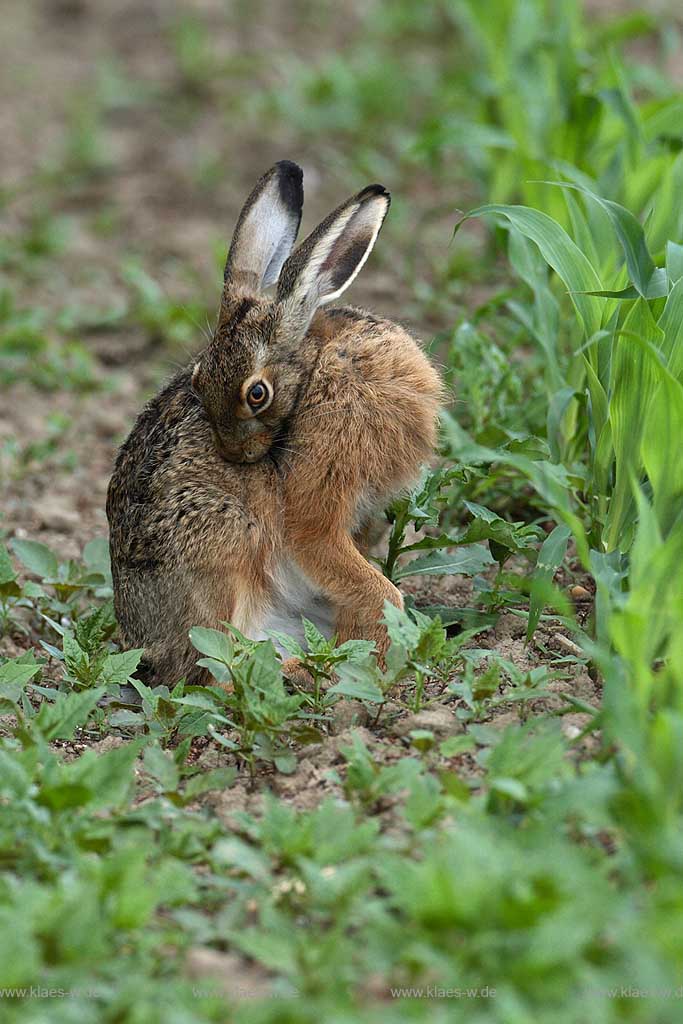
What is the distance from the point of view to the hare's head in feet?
14.5

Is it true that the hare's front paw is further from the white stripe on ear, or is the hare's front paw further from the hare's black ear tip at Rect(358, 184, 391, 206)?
the hare's black ear tip at Rect(358, 184, 391, 206)

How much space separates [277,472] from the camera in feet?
14.7

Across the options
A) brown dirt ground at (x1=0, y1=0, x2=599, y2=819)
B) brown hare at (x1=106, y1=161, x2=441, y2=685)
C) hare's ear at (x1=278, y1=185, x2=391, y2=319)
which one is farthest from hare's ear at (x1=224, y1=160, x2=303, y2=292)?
brown dirt ground at (x1=0, y1=0, x2=599, y2=819)

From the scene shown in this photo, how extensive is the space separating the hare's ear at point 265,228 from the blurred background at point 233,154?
546mm

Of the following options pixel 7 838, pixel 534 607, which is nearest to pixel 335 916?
pixel 7 838

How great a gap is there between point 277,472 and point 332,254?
799 mm

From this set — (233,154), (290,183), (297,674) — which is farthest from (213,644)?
(233,154)

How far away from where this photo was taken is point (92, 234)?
8438mm

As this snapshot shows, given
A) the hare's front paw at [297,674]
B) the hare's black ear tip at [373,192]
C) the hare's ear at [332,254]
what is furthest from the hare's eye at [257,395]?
the hare's front paw at [297,674]

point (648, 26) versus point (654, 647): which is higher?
point (648, 26)

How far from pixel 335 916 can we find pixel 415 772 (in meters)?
0.53

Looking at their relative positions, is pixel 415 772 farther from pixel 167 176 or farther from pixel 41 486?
pixel 167 176

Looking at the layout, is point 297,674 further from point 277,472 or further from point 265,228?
point 265,228

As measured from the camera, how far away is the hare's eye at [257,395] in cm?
439
